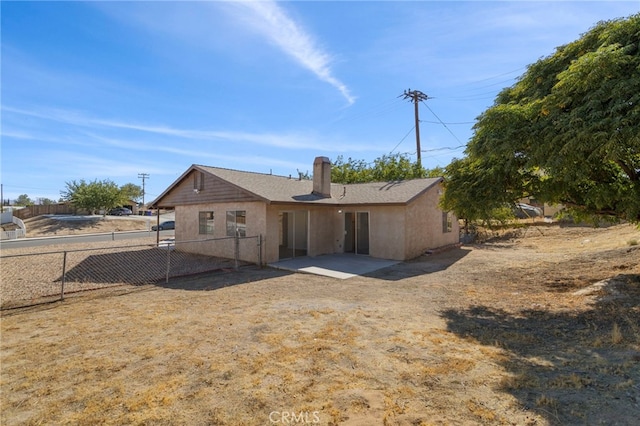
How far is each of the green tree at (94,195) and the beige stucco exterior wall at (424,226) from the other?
137 feet

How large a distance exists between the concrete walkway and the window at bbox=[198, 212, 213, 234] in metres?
4.68

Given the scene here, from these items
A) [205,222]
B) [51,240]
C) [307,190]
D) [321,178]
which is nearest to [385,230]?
[321,178]

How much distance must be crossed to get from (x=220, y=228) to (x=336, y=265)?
594 cm

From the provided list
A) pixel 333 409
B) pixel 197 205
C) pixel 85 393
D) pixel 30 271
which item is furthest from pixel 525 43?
pixel 30 271

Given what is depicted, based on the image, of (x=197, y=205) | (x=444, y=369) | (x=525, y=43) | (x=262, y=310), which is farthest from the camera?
(x=197, y=205)

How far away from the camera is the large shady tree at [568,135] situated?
17.6ft

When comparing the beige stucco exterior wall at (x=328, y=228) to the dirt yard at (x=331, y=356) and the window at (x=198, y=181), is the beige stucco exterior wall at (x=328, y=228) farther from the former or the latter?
the dirt yard at (x=331, y=356)

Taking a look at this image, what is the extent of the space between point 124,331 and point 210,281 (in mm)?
4567

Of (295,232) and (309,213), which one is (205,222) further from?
(309,213)

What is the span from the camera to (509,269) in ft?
38.9

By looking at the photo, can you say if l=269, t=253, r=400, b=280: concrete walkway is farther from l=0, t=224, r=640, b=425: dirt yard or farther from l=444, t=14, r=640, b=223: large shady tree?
l=444, t=14, r=640, b=223: large shady tree

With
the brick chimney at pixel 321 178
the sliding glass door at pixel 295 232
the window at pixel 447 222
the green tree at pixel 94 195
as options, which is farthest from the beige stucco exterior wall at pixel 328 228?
the green tree at pixel 94 195

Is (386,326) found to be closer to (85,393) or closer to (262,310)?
(262,310)

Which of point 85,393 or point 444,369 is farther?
point 444,369
